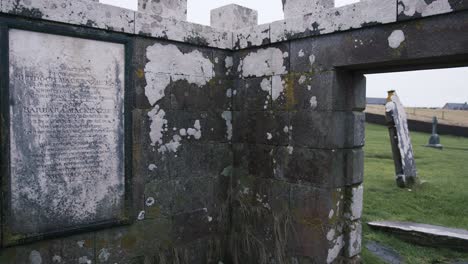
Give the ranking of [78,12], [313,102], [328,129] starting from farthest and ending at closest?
[313,102], [328,129], [78,12]

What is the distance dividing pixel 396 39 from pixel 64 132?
253 cm

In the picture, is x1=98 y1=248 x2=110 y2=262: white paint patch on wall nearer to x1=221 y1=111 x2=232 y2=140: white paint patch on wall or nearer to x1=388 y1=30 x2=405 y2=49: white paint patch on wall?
x1=221 y1=111 x2=232 y2=140: white paint patch on wall

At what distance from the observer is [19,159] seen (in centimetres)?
246

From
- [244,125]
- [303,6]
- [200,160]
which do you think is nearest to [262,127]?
[244,125]

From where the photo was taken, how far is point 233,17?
362 cm

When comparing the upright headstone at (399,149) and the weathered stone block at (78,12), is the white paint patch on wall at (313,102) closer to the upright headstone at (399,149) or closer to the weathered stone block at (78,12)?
the weathered stone block at (78,12)

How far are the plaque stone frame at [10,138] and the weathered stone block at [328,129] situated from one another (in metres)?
1.47

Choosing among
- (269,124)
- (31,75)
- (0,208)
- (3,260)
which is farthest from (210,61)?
(3,260)

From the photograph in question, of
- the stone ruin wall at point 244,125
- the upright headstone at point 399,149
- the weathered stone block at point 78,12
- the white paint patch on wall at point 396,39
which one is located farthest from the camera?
the upright headstone at point 399,149

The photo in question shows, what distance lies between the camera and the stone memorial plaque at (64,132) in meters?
2.45

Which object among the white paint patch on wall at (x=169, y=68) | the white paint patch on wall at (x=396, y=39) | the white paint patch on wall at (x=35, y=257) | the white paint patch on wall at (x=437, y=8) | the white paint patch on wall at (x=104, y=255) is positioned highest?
the white paint patch on wall at (x=437, y=8)

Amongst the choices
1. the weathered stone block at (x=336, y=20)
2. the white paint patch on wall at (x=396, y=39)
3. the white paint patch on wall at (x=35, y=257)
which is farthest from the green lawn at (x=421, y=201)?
the white paint patch on wall at (x=35, y=257)

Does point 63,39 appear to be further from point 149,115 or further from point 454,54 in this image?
point 454,54

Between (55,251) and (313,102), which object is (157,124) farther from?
(313,102)
